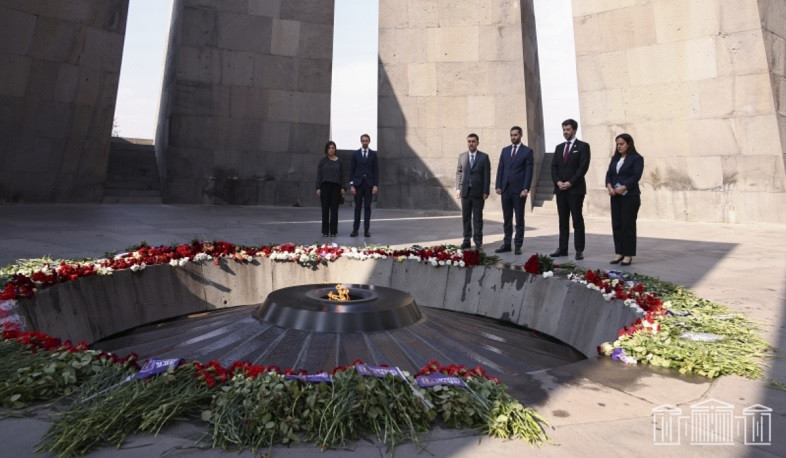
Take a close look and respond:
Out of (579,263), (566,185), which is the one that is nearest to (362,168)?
(566,185)

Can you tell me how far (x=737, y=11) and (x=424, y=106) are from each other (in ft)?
27.4

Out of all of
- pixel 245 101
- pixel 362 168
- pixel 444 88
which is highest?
pixel 444 88

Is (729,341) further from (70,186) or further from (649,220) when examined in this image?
(70,186)

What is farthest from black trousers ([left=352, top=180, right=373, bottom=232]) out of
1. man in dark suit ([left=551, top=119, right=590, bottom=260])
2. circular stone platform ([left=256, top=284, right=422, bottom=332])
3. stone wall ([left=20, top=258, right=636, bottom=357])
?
circular stone platform ([left=256, top=284, right=422, bottom=332])

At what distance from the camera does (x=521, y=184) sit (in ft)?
27.3

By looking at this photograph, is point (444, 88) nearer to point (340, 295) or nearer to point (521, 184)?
point (521, 184)

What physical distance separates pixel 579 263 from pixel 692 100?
860 cm

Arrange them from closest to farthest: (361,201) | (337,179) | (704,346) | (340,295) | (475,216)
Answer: (704,346), (340,295), (475,216), (337,179), (361,201)

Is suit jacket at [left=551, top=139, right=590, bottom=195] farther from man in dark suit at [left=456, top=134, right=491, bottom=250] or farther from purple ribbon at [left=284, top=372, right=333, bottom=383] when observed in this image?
purple ribbon at [left=284, top=372, right=333, bottom=383]

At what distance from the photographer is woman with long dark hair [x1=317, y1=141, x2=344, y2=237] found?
9.80 metres

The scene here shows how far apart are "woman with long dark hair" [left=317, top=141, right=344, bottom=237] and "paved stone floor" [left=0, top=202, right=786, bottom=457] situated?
0.34 m

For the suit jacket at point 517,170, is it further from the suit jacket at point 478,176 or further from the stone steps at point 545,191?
the stone steps at point 545,191

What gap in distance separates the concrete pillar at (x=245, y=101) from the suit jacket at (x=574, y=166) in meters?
10.5

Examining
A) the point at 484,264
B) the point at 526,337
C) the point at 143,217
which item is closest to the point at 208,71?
the point at 143,217
